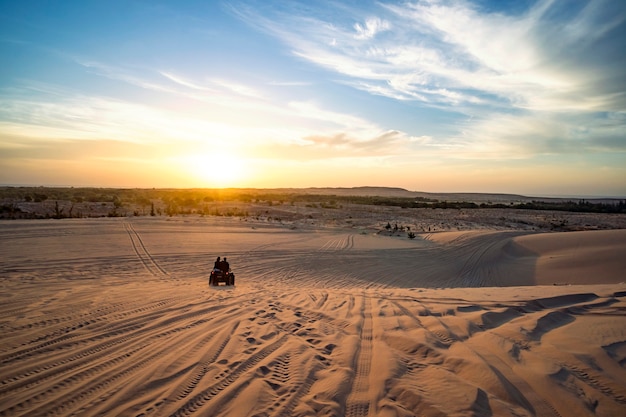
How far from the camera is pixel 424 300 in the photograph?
7.05 m

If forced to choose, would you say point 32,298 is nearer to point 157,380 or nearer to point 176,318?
point 176,318

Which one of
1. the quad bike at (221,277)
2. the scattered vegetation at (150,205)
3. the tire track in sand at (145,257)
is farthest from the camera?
the scattered vegetation at (150,205)

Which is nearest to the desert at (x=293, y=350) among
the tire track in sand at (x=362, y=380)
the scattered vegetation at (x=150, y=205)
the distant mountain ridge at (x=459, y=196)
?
the tire track in sand at (x=362, y=380)

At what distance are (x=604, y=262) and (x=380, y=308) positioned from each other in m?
12.5

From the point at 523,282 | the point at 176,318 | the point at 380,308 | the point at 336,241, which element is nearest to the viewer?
the point at 176,318

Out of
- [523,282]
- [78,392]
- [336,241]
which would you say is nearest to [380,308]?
[78,392]

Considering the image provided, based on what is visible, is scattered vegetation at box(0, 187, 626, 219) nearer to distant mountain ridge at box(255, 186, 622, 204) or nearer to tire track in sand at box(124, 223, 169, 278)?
tire track in sand at box(124, 223, 169, 278)

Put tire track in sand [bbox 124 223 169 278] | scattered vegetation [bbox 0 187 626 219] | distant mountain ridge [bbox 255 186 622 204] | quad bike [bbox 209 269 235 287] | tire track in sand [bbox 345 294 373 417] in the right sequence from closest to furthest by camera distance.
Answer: tire track in sand [bbox 345 294 373 417]
quad bike [bbox 209 269 235 287]
tire track in sand [bbox 124 223 169 278]
scattered vegetation [bbox 0 187 626 219]
distant mountain ridge [bbox 255 186 622 204]

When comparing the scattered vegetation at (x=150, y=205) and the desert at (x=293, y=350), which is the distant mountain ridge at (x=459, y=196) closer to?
the scattered vegetation at (x=150, y=205)

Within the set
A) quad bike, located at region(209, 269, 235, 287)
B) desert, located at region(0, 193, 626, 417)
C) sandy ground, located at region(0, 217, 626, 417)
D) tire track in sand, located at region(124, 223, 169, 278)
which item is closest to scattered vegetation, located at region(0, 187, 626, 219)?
tire track in sand, located at region(124, 223, 169, 278)

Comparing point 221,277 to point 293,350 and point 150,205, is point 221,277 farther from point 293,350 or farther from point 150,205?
point 150,205

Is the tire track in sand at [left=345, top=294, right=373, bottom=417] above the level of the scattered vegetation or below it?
below

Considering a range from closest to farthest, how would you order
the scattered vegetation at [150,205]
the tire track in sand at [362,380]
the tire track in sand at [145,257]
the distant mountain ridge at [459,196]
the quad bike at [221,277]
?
the tire track in sand at [362,380], the quad bike at [221,277], the tire track in sand at [145,257], the scattered vegetation at [150,205], the distant mountain ridge at [459,196]

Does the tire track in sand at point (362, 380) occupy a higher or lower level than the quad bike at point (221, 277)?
higher
